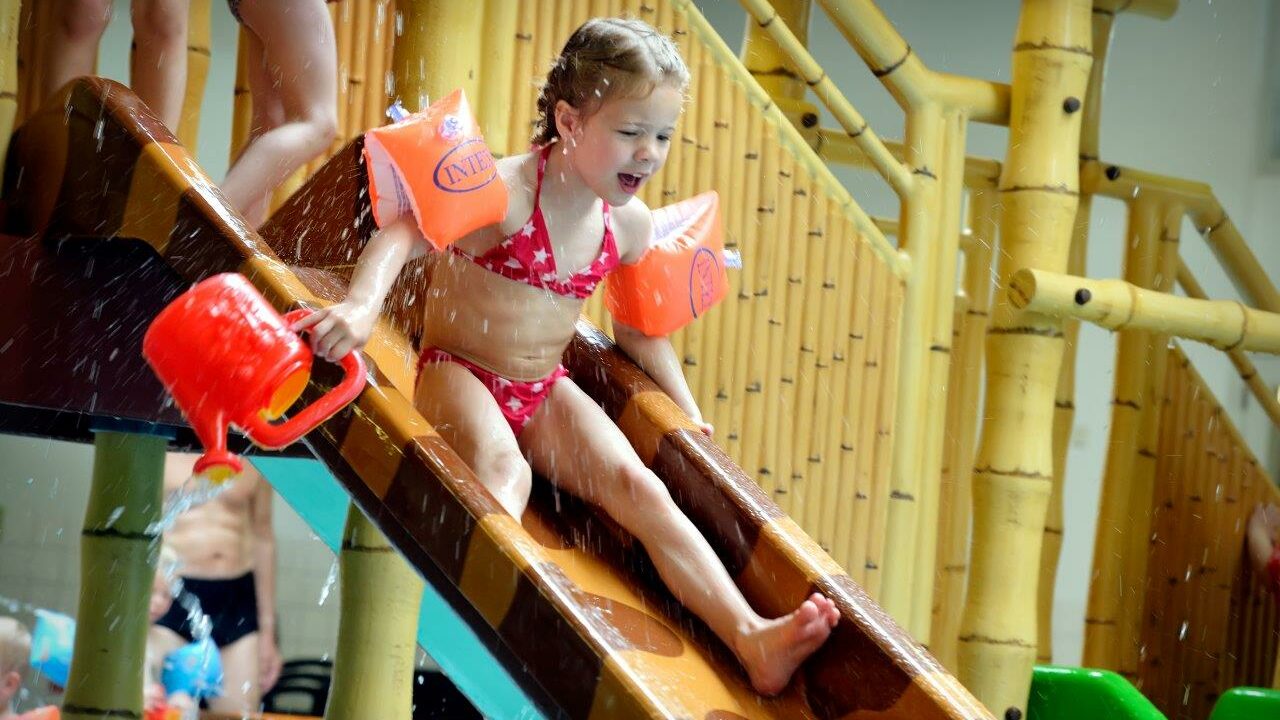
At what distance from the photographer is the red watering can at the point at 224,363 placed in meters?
1.96

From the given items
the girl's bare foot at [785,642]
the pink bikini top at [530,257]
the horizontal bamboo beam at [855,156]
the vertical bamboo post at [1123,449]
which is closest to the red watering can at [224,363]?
the pink bikini top at [530,257]

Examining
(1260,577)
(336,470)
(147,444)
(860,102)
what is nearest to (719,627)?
(336,470)

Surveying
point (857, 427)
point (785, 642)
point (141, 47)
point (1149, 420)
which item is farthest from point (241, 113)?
point (1149, 420)

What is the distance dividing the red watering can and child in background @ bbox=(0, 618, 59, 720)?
6.71ft

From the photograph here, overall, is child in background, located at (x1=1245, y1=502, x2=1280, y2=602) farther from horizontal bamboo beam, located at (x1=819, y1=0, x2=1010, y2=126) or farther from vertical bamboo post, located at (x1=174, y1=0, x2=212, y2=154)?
vertical bamboo post, located at (x1=174, y1=0, x2=212, y2=154)

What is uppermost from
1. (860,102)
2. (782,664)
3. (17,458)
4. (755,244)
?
(860,102)

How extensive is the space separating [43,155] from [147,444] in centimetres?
117

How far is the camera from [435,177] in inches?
89.7

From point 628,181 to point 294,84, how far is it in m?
0.89

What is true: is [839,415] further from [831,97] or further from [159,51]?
[159,51]

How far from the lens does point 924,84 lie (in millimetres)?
4723

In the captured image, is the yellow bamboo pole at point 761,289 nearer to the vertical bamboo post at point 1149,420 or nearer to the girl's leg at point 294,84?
the girl's leg at point 294,84

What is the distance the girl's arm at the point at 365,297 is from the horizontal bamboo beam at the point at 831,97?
235 cm

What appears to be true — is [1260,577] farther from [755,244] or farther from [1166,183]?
[755,244]
